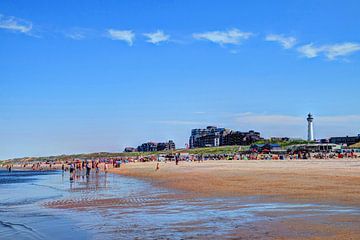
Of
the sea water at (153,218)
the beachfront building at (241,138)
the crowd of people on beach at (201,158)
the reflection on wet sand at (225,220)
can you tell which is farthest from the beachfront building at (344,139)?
the reflection on wet sand at (225,220)

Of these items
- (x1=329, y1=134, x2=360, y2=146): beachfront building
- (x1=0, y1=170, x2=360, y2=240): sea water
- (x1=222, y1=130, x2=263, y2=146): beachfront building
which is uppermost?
(x1=222, y1=130, x2=263, y2=146): beachfront building

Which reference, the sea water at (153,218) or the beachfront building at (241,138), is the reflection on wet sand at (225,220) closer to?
the sea water at (153,218)

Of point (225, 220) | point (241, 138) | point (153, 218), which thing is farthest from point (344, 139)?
point (225, 220)

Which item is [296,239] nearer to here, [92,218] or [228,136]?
[92,218]

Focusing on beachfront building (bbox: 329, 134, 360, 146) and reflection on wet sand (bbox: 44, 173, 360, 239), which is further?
beachfront building (bbox: 329, 134, 360, 146)

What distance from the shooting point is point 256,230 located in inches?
413

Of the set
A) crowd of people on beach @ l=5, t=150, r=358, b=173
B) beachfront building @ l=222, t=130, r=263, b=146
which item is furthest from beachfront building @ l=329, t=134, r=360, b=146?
crowd of people on beach @ l=5, t=150, r=358, b=173

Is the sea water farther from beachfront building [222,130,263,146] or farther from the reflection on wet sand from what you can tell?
beachfront building [222,130,263,146]

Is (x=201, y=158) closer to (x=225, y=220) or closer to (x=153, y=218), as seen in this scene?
(x=153, y=218)

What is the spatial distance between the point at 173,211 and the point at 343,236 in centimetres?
685

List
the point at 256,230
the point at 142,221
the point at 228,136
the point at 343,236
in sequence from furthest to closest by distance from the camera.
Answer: the point at 228,136
the point at 142,221
the point at 256,230
the point at 343,236

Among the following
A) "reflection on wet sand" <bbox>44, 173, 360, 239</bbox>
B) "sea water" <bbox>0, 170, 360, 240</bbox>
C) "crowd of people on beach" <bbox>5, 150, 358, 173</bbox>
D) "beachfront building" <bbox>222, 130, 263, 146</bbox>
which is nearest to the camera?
"reflection on wet sand" <bbox>44, 173, 360, 239</bbox>

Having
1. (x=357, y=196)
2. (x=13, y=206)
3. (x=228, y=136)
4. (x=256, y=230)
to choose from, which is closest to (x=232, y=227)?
(x=256, y=230)

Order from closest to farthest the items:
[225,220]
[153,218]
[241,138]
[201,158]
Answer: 1. [225,220]
2. [153,218]
3. [201,158]
4. [241,138]
